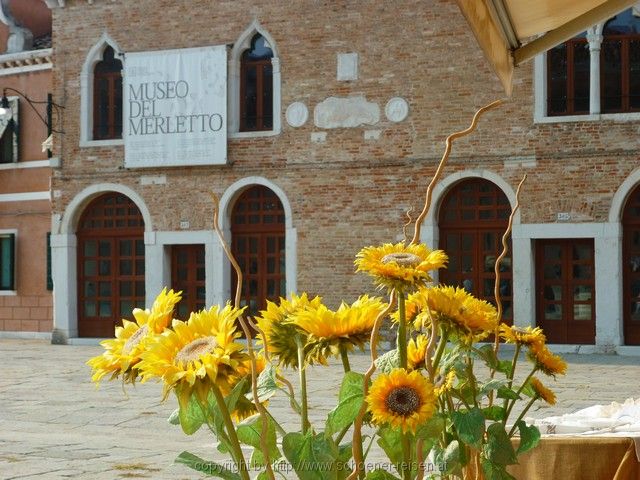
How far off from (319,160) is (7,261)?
25.4 feet

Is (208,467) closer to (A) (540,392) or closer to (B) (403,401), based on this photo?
(B) (403,401)

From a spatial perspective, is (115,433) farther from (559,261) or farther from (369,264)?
(559,261)

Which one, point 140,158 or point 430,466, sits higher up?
point 140,158

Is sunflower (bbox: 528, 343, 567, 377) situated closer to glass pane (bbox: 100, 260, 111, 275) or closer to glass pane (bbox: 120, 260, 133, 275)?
glass pane (bbox: 120, 260, 133, 275)

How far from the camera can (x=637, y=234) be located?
57.9 ft

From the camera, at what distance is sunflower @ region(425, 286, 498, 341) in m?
2.60

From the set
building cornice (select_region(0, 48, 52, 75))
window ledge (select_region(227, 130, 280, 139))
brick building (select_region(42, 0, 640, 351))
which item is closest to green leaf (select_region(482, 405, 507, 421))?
brick building (select_region(42, 0, 640, 351))

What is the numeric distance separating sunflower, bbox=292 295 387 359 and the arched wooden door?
18.6 m

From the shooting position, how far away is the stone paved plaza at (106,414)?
7.95m

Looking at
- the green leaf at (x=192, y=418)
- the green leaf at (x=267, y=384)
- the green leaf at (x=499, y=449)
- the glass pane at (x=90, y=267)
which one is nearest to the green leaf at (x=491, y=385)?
the green leaf at (x=499, y=449)

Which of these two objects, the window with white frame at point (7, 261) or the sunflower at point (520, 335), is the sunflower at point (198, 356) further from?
the window with white frame at point (7, 261)

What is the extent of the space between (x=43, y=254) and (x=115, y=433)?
14018mm

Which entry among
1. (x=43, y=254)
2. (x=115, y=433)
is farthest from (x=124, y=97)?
(x=115, y=433)

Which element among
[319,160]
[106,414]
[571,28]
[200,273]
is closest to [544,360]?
[571,28]
